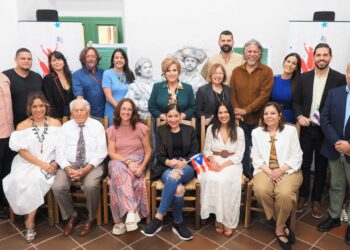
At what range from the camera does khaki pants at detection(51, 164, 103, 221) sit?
2.61 m

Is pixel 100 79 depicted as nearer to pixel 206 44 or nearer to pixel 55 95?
pixel 55 95

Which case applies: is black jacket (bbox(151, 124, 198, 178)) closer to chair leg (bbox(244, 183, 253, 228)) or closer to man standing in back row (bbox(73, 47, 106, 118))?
chair leg (bbox(244, 183, 253, 228))

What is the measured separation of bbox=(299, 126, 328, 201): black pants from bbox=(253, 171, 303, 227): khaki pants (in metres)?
0.35

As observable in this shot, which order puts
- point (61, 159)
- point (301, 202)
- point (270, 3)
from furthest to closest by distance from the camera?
point (270, 3) < point (301, 202) < point (61, 159)

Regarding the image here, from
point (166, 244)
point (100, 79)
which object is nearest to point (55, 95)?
point (100, 79)

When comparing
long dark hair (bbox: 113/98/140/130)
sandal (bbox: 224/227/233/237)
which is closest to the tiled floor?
sandal (bbox: 224/227/233/237)

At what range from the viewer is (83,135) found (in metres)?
2.77

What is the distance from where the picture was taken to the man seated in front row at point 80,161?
8.64 feet

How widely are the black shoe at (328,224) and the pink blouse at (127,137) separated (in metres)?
1.75

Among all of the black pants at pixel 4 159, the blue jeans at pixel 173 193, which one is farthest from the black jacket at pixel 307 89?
the black pants at pixel 4 159

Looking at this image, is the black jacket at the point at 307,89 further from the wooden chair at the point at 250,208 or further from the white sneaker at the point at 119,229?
Result: the white sneaker at the point at 119,229

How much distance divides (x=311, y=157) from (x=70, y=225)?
225 centimetres

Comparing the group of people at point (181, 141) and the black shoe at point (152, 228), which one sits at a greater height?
the group of people at point (181, 141)

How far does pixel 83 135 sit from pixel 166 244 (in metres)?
1.17
